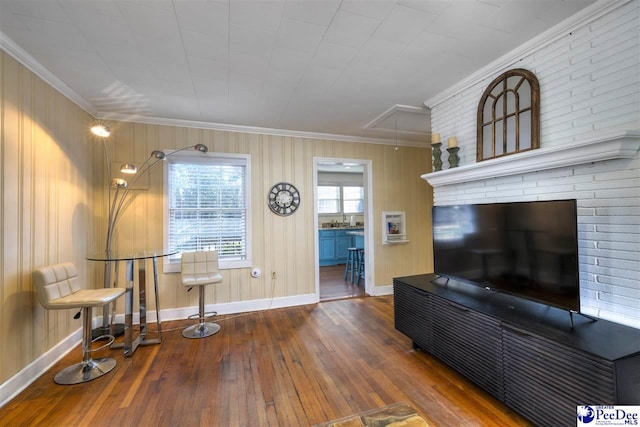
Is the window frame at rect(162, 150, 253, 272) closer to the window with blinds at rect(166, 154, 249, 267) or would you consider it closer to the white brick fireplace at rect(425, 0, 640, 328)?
the window with blinds at rect(166, 154, 249, 267)

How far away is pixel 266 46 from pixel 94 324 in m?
3.58

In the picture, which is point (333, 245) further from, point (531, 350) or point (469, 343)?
point (531, 350)

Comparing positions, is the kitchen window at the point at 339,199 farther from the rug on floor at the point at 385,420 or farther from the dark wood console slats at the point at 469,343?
the rug on floor at the point at 385,420

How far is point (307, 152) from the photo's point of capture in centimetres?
424

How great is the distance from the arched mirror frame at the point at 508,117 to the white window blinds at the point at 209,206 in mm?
2919

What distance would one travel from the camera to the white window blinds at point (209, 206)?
366cm

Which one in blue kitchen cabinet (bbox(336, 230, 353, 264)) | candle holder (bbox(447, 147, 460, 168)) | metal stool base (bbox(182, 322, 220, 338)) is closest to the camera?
candle holder (bbox(447, 147, 460, 168))

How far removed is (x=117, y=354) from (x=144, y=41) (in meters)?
2.78

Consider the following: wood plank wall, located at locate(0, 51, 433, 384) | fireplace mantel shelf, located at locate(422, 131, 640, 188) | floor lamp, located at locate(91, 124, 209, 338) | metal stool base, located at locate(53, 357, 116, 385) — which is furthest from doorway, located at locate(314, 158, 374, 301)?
metal stool base, located at locate(53, 357, 116, 385)

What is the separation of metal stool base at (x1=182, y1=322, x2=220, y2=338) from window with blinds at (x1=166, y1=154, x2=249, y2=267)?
2.67 ft

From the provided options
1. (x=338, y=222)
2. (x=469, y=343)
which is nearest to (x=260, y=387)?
(x=469, y=343)

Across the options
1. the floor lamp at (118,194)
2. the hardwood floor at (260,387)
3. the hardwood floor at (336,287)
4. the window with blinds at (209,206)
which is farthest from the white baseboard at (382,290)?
the floor lamp at (118,194)

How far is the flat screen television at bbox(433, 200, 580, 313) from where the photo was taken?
167 centimetres

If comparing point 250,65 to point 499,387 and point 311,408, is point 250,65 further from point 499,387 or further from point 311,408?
point 499,387
